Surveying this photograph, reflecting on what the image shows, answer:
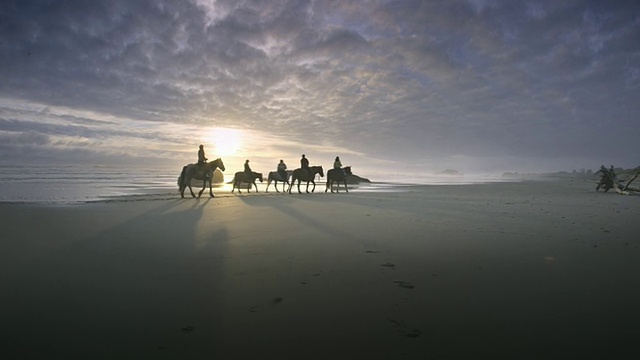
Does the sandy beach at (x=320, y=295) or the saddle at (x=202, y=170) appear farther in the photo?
the saddle at (x=202, y=170)

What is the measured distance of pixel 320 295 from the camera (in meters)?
3.32

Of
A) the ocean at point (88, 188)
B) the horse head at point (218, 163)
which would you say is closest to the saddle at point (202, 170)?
the horse head at point (218, 163)

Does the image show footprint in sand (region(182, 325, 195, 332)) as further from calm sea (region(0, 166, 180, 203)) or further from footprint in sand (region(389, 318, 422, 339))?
calm sea (region(0, 166, 180, 203))

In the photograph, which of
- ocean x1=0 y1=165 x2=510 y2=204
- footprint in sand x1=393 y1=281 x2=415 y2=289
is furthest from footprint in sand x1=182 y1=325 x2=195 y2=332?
ocean x1=0 y1=165 x2=510 y2=204

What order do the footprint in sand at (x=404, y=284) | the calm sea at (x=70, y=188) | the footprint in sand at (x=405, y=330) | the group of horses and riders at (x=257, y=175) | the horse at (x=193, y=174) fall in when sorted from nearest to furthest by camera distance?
the footprint in sand at (x=405, y=330)
the footprint in sand at (x=404, y=284)
the calm sea at (x=70, y=188)
the horse at (x=193, y=174)
the group of horses and riders at (x=257, y=175)

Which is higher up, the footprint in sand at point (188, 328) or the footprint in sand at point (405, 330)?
the footprint in sand at point (188, 328)

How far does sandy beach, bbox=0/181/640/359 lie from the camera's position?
2.36 metres

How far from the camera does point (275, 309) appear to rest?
2996 millimetres

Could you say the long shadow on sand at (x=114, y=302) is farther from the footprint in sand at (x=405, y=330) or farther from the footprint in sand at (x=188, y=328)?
the footprint in sand at (x=405, y=330)

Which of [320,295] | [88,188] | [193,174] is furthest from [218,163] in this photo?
[320,295]

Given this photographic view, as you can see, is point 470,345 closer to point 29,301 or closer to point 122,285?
point 122,285

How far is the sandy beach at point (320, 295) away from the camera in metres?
2.36

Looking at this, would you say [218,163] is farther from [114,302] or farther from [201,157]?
[114,302]

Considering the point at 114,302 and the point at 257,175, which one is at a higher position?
the point at 257,175
